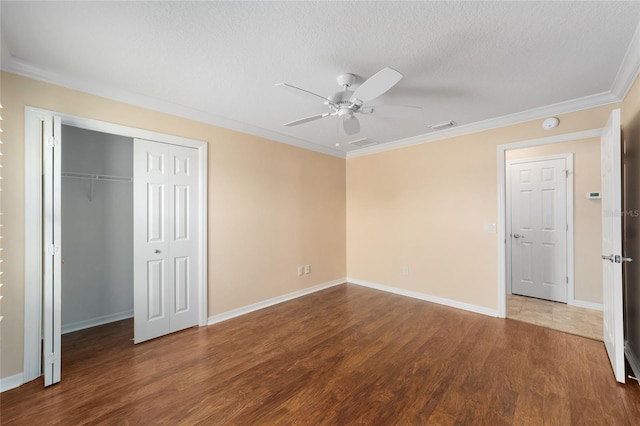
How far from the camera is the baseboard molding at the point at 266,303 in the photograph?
11.1 feet

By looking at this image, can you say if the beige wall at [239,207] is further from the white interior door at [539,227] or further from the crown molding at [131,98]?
the white interior door at [539,227]

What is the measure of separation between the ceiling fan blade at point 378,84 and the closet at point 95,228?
324cm

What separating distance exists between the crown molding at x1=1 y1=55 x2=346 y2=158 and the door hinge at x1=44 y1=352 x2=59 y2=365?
2.28 metres

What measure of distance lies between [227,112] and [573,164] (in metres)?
4.95

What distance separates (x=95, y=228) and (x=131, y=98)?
173 centimetres

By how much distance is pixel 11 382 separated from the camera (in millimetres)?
2070

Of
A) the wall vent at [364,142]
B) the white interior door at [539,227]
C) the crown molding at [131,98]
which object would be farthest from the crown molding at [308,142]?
the white interior door at [539,227]

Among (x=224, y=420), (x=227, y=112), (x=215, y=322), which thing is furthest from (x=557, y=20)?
(x=215, y=322)

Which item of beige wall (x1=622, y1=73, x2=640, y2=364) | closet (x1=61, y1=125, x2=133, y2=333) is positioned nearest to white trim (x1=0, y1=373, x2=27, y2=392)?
closet (x1=61, y1=125, x2=133, y2=333)

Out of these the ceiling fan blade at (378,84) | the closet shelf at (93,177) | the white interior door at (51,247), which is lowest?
the white interior door at (51,247)

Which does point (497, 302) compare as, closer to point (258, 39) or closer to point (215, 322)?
point (215, 322)

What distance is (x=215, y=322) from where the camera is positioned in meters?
3.33

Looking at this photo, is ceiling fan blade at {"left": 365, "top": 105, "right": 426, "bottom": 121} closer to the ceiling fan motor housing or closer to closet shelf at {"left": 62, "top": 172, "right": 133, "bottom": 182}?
the ceiling fan motor housing

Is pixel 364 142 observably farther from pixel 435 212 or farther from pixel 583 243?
pixel 583 243
